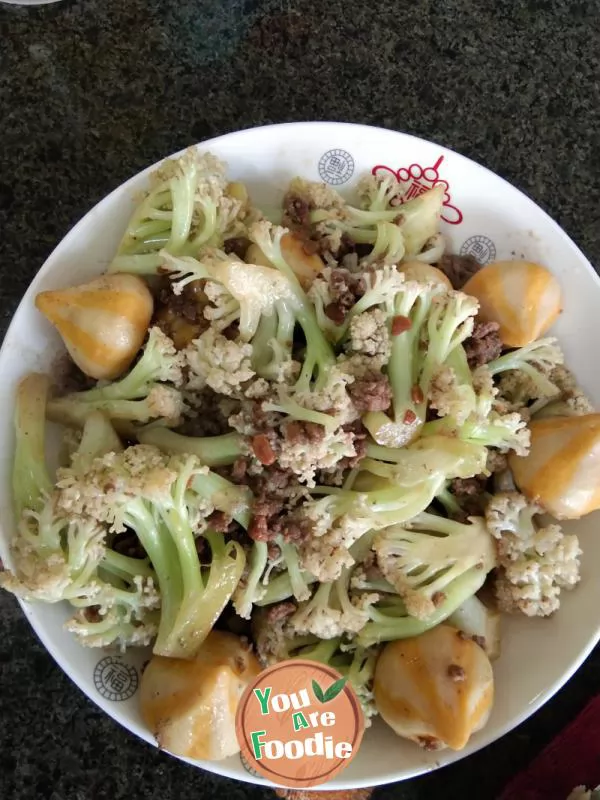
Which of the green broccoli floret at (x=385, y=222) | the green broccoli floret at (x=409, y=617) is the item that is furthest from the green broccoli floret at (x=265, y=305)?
the green broccoli floret at (x=409, y=617)

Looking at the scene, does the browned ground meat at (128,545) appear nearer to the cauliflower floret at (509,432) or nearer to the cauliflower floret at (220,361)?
the cauliflower floret at (220,361)

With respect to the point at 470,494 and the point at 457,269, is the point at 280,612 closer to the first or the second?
the point at 470,494

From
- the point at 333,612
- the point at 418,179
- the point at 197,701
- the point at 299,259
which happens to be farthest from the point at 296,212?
the point at 197,701

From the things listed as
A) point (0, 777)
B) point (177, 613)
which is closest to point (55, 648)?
point (177, 613)

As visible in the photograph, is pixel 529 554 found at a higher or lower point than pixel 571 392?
lower

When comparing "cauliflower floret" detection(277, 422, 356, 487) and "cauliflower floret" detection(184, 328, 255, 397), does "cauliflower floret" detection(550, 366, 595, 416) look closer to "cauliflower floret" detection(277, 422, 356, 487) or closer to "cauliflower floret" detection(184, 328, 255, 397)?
"cauliflower floret" detection(277, 422, 356, 487)

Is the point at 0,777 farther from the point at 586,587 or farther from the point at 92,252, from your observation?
the point at 586,587

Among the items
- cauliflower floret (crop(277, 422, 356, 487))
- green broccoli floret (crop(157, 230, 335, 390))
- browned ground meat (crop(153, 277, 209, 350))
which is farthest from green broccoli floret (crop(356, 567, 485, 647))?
browned ground meat (crop(153, 277, 209, 350))
